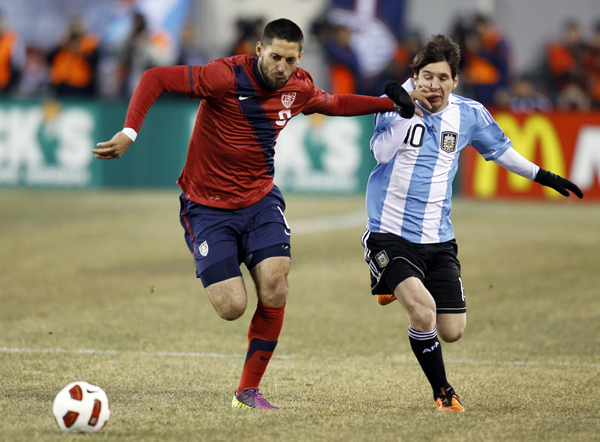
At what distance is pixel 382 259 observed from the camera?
17.8 ft

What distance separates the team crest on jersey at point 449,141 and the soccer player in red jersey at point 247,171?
36 cm

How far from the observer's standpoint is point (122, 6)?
2105 centimetres

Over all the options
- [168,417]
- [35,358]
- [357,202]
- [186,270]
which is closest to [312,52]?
[357,202]

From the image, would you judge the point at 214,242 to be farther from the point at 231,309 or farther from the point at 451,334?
the point at 451,334

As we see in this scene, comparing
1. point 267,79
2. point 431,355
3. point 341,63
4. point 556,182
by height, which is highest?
point 267,79

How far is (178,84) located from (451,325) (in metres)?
2.11

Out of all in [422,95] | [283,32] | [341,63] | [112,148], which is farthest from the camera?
[341,63]

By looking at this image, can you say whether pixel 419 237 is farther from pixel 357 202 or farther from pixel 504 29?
pixel 504 29

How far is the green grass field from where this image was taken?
15.7 ft

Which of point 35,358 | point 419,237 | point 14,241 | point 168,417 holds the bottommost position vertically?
point 14,241

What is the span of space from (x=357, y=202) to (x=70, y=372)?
11.1 metres

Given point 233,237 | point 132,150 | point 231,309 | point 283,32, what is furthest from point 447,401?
point 132,150

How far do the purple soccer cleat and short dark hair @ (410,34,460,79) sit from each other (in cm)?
214

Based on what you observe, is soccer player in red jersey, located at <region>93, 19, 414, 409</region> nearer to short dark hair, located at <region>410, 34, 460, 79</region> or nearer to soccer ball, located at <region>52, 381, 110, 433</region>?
short dark hair, located at <region>410, 34, 460, 79</region>
